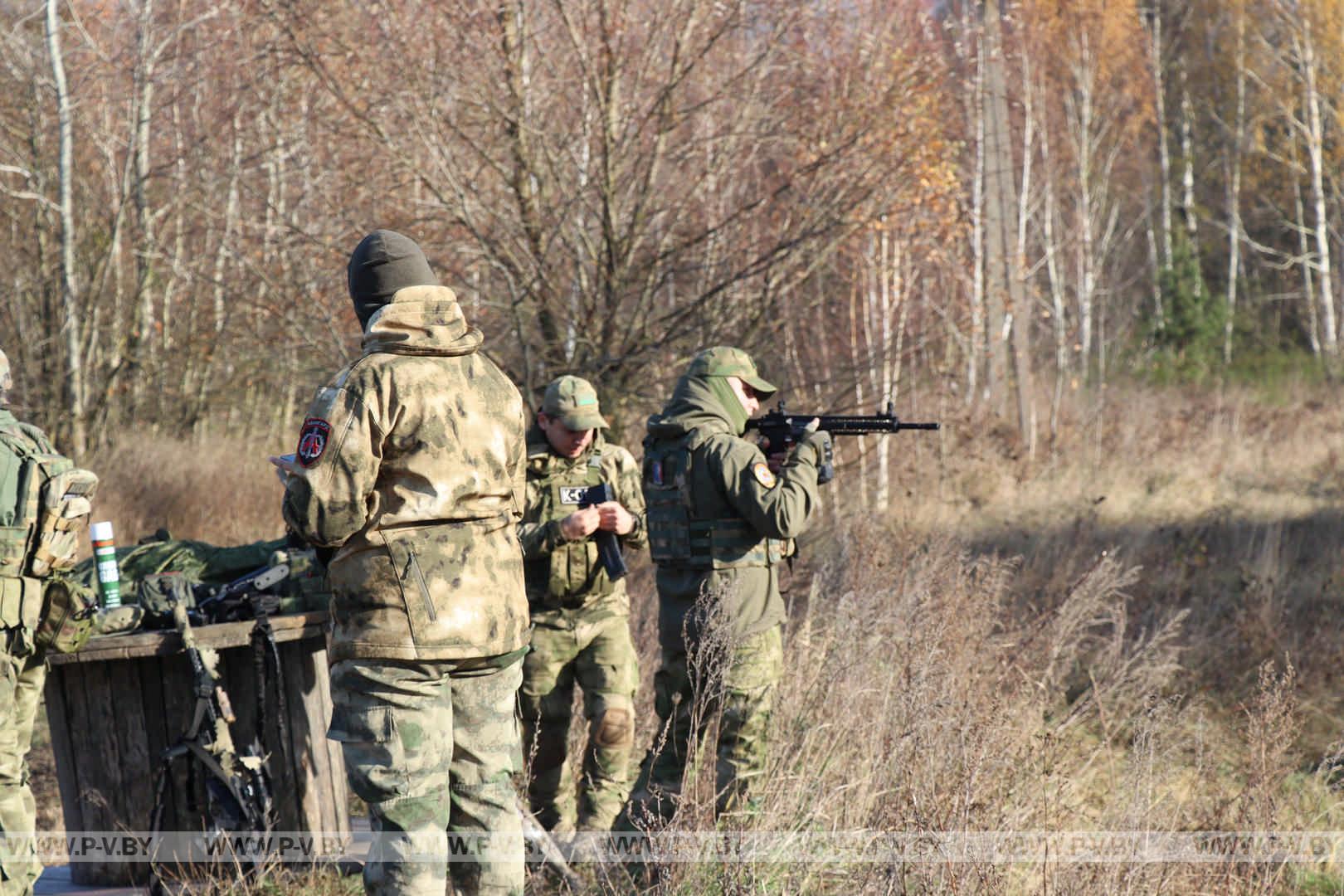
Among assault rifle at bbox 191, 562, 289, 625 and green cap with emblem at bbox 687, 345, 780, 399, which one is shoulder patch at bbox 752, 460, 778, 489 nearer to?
green cap with emblem at bbox 687, 345, 780, 399

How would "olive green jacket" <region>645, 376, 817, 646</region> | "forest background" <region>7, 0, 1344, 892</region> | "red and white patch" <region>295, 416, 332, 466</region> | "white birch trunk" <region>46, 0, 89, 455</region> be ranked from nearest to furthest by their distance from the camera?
"red and white patch" <region>295, 416, 332, 466</region>
"olive green jacket" <region>645, 376, 817, 646</region>
"forest background" <region>7, 0, 1344, 892</region>
"white birch trunk" <region>46, 0, 89, 455</region>

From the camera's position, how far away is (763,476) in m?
4.21

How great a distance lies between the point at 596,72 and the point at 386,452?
5.15 m

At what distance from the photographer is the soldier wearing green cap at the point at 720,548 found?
4.22 metres

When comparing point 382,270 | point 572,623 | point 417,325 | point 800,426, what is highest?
point 382,270

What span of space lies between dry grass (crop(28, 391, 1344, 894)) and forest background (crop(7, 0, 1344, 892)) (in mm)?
38

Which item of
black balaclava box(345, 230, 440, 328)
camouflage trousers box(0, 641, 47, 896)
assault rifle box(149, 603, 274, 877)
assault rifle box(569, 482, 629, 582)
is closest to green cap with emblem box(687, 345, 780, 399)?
assault rifle box(569, 482, 629, 582)

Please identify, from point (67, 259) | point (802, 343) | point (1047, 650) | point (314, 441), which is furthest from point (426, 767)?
point (67, 259)

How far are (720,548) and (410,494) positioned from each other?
1.47 m

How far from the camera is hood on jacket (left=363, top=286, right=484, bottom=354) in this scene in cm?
316

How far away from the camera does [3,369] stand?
422 centimetres

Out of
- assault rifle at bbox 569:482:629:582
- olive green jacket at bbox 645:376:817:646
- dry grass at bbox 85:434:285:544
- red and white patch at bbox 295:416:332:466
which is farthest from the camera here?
dry grass at bbox 85:434:285:544

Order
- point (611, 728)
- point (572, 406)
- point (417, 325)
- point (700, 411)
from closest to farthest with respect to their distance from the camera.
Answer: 1. point (417, 325)
2. point (700, 411)
3. point (572, 406)
4. point (611, 728)

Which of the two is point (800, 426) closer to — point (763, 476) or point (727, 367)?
point (727, 367)
